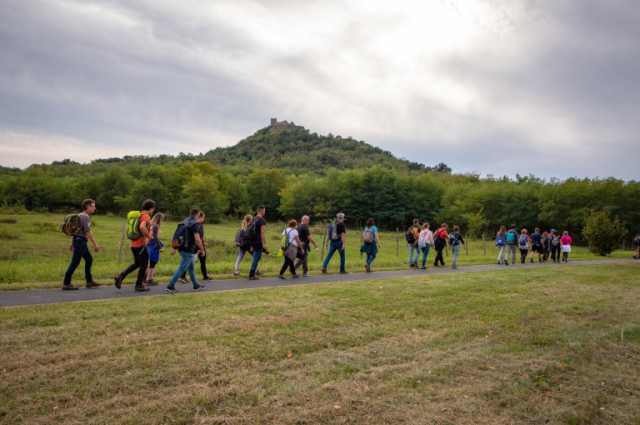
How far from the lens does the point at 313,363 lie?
4895mm

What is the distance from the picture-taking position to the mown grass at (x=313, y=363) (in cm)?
380

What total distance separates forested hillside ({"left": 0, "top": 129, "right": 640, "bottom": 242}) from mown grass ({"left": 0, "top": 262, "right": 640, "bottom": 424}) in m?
57.1

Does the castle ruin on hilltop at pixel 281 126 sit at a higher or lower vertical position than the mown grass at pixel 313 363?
higher

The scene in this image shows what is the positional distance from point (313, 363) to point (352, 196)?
83149 millimetres

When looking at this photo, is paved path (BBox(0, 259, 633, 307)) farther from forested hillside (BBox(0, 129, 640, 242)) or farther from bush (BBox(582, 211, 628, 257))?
forested hillside (BBox(0, 129, 640, 242))

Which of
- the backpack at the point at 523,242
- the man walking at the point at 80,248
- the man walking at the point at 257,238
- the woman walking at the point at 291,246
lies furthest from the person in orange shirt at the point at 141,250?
the backpack at the point at 523,242

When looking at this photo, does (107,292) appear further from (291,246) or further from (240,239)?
(291,246)

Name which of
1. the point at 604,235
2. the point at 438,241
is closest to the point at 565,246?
the point at 604,235

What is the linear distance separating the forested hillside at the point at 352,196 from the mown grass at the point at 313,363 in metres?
57.1

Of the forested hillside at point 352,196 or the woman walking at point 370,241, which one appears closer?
the woman walking at point 370,241

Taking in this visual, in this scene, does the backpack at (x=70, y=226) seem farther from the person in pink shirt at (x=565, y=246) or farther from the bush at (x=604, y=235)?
the bush at (x=604, y=235)

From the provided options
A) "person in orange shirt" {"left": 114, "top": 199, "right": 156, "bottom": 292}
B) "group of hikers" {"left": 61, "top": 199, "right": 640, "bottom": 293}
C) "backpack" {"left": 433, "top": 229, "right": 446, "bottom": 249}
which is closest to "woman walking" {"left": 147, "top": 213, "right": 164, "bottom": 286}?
"group of hikers" {"left": 61, "top": 199, "right": 640, "bottom": 293}

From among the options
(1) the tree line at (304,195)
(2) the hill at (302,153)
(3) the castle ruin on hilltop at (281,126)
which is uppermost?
(3) the castle ruin on hilltop at (281,126)

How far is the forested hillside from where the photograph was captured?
6281 centimetres
